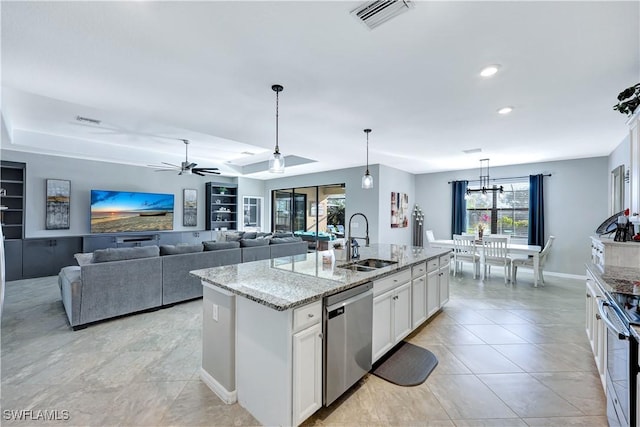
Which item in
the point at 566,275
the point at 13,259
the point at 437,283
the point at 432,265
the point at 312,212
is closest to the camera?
the point at 432,265

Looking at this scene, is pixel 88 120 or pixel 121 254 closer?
pixel 121 254

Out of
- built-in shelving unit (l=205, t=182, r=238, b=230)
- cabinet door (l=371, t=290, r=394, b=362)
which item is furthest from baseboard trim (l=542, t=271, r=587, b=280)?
built-in shelving unit (l=205, t=182, r=238, b=230)

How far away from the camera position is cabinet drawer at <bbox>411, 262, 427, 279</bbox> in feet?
9.75

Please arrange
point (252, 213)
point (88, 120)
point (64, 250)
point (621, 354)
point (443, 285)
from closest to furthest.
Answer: point (621, 354), point (443, 285), point (88, 120), point (64, 250), point (252, 213)

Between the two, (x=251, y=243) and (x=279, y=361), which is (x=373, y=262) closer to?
(x=279, y=361)

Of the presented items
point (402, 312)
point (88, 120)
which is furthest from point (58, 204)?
point (402, 312)

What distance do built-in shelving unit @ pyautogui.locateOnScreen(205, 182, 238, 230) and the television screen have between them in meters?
1.08

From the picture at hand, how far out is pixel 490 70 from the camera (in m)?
2.31

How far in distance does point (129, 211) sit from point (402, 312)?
→ 6959mm

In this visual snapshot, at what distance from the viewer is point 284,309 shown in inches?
59.4

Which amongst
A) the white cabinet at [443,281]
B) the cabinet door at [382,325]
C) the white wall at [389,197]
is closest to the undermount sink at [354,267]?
the cabinet door at [382,325]

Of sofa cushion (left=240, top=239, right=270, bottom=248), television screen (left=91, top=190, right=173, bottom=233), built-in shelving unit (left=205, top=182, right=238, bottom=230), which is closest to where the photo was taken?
sofa cushion (left=240, top=239, right=270, bottom=248)

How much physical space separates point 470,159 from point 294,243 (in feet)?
14.0

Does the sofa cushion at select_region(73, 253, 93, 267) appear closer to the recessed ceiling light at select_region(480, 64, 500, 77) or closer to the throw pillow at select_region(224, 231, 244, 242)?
the throw pillow at select_region(224, 231, 244, 242)
